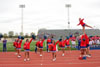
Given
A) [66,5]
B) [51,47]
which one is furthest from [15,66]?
[66,5]

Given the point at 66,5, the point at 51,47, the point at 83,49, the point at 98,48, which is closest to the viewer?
the point at 83,49

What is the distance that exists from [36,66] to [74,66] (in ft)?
7.48

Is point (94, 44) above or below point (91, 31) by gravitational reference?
below

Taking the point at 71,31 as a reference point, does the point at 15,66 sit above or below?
below

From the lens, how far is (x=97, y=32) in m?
64.4

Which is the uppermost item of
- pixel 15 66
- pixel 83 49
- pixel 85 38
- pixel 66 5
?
pixel 66 5

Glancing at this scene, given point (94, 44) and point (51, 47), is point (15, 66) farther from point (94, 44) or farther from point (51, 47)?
point (94, 44)

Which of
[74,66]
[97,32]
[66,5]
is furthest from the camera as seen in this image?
[97,32]

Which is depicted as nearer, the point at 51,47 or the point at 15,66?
the point at 15,66

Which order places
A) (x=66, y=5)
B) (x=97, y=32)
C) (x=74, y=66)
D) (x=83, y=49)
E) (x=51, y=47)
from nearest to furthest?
(x=74, y=66)
(x=83, y=49)
(x=51, y=47)
(x=66, y=5)
(x=97, y=32)

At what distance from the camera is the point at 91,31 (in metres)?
65.7

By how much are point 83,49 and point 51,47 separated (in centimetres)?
243

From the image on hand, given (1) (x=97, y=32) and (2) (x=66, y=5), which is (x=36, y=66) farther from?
(1) (x=97, y=32)

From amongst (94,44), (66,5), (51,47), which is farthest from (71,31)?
(51,47)
